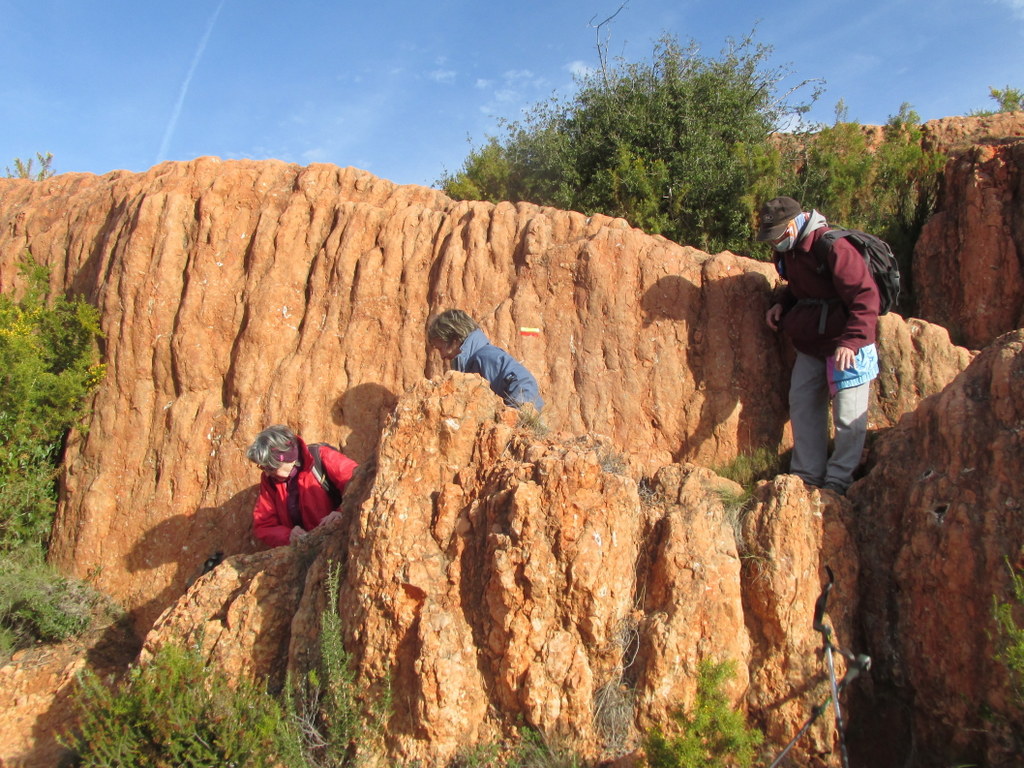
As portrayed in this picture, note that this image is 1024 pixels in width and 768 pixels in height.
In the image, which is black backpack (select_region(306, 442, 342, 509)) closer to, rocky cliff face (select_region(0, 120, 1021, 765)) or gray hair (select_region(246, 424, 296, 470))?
gray hair (select_region(246, 424, 296, 470))

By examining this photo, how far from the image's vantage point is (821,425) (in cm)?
539

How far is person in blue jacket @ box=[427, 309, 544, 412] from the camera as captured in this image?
18.6 ft

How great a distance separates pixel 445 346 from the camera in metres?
5.98

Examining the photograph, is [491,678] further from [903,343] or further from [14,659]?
[14,659]

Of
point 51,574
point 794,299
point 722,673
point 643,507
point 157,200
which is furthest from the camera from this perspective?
point 157,200

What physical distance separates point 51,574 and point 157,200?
3919 millimetres

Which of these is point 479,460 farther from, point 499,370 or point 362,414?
point 362,414

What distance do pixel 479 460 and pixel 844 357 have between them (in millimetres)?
2530

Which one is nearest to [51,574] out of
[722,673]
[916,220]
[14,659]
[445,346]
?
[14,659]

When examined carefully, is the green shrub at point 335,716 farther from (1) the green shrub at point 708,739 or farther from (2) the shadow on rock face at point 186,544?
(2) the shadow on rock face at point 186,544

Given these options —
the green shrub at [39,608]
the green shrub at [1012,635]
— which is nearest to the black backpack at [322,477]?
the green shrub at [39,608]

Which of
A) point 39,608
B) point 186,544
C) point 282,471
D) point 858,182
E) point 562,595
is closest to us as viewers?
point 562,595

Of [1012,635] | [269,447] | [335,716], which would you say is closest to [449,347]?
[269,447]

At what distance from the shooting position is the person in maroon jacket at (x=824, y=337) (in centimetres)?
500
